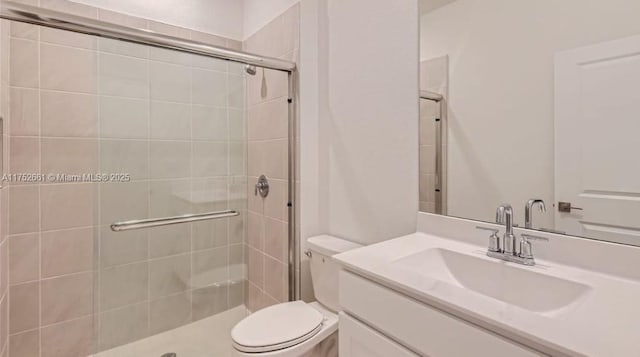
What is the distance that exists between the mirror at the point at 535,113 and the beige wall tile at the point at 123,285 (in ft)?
5.24

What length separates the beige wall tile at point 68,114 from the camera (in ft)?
5.59

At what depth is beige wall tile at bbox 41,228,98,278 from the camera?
1724 millimetres

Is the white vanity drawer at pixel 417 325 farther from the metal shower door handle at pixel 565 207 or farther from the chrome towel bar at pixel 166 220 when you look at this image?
the chrome towel bar at pixel 166 220

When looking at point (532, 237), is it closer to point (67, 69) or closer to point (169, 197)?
point (169, 197)

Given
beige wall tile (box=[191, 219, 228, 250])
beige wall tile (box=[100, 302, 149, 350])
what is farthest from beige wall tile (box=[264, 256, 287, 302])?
beige wall tile (box=[100, 302, 149, 350])

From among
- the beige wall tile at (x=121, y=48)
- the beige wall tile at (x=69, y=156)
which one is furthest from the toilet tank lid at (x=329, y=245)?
the beige wall tile at (x=121, y=48)

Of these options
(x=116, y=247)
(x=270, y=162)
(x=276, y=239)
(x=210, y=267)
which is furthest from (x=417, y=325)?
(x=116, y=247)

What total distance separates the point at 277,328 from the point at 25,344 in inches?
55.7

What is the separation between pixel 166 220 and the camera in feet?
6.14

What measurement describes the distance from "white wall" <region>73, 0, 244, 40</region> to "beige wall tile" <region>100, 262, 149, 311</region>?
155cm

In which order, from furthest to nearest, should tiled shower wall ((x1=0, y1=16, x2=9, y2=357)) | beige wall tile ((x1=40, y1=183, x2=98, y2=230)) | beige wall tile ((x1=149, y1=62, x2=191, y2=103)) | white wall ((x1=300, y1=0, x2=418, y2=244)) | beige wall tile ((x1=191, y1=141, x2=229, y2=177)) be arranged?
1. beige wall tile ((x1=191, y1=141, x2=229, y2=177))
2. beige wall tile ((x1=149, y1=62, x2=191, y2=103))
3. beige wall tile ((x1=40, y1=183, x2=98, y2=230))
4. tiled shower wall ((x1=0, y1=16, x2=9, y2=357))
5. white wall ((x1=300, y1=0, x2=418, y2=244))

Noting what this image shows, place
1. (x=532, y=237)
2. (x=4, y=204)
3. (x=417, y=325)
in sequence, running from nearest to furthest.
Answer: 1. (x=417, y=325)
2. (x=532, y=237)
3. (x=4, y=204)

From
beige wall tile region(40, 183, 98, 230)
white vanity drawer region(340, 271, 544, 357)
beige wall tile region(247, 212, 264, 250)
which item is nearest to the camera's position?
white vanity drawer region(340, 271, 544, 357)

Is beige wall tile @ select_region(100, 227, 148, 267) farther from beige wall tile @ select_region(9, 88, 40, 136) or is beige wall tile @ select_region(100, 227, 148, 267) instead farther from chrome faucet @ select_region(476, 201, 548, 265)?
chrome faucet @ select_region(476, 201, 548, 265)
